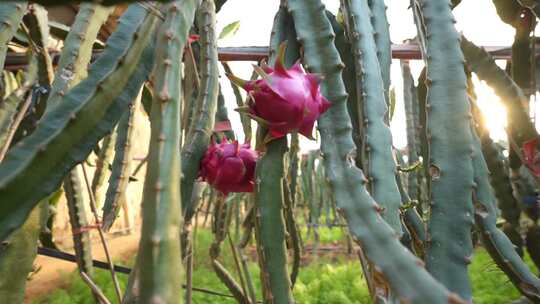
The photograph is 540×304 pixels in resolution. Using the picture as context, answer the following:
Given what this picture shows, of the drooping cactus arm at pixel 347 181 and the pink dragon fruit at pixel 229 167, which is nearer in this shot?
the drooping cactus arm at pixel 347 181

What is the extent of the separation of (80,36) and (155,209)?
0.54 m

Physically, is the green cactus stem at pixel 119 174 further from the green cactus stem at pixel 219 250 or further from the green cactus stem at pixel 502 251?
the green cactus stem at pixel 502 251

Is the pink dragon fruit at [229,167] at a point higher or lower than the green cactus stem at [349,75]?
lower

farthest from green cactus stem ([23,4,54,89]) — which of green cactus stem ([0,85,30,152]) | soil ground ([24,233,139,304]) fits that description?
soil ground ([24,233,139,304])

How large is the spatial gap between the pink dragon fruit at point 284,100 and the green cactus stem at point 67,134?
0.12 m

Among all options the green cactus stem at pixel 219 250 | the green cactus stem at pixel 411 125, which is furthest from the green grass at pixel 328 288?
the green cactus stem at pixel 219 250

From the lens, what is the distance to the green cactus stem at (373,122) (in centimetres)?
61

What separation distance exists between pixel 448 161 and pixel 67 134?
1.30ft

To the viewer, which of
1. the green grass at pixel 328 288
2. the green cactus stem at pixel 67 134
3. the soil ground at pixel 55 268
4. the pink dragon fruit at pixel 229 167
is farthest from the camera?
the soil ground at pixel 55 268

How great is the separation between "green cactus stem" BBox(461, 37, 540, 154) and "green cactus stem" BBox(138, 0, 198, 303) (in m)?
0.75

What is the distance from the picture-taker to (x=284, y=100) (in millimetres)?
555

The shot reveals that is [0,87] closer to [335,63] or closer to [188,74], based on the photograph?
[188,74]

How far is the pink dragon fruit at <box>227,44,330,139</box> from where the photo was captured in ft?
1.82

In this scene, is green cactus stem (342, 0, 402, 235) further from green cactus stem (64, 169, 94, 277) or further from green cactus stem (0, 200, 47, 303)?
green cactus stem (64, 169, 94, 277)
